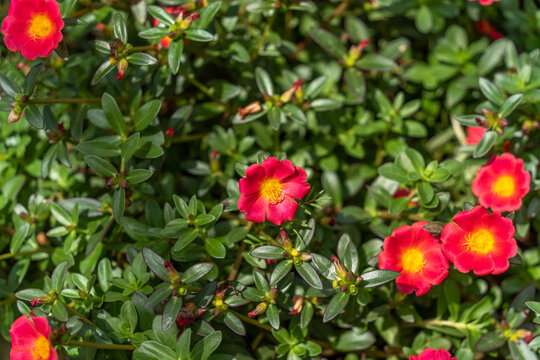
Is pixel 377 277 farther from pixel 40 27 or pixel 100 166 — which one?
pixel 40 27

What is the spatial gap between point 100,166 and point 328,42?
46.6 inches

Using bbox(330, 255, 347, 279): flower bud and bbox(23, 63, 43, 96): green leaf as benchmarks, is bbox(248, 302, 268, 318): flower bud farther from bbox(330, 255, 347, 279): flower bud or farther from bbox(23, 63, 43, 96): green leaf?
bbox(23, 63, 43, 96): green leaf

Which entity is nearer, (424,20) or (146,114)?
(146,114)

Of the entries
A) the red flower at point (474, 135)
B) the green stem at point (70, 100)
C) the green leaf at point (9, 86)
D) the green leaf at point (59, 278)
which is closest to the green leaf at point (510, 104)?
the red flower at point (474, 135)

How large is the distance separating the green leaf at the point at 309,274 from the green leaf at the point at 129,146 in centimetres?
69

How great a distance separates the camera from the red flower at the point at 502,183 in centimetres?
204

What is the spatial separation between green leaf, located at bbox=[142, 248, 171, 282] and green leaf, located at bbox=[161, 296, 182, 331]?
8cm

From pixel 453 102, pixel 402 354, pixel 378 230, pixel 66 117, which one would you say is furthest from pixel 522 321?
pixel 66 117

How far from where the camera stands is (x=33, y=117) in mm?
1895

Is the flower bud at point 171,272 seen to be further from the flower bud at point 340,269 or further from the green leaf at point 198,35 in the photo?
the green leaf at point 198,35

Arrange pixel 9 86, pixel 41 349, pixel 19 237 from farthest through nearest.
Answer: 1. pixel 19 237
2. pixel 9 86
3. pixel 41 349

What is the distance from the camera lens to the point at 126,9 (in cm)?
236

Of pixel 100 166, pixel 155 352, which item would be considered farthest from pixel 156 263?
pixel 100 166

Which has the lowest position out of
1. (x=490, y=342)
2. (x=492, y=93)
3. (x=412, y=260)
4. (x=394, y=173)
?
(x=490, y=342)
